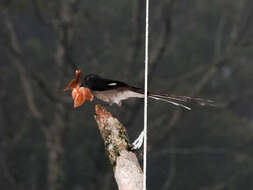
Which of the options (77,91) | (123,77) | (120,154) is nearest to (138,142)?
(120,154)

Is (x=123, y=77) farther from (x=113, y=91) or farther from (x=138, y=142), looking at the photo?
(x=138, y=142)

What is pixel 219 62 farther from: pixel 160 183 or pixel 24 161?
pixel 24 161

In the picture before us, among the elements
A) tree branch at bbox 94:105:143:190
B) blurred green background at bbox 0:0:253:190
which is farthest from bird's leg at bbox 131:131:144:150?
blurred green background at bbox 0:0:253:190

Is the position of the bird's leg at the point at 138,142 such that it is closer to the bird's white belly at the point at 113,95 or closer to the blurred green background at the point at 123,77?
the bird's white belly at the point at 113,95

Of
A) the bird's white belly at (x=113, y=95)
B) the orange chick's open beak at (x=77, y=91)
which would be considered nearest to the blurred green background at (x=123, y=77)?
the bird's white belly at (x=113, y=95)

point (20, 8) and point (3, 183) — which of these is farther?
point (3, 183)

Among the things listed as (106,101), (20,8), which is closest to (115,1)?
(20,8)

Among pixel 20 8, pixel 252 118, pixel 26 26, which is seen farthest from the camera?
pixel 252 118

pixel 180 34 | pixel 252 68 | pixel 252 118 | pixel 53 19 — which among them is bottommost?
pixel 252 118

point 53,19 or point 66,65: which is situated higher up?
point 53,19
